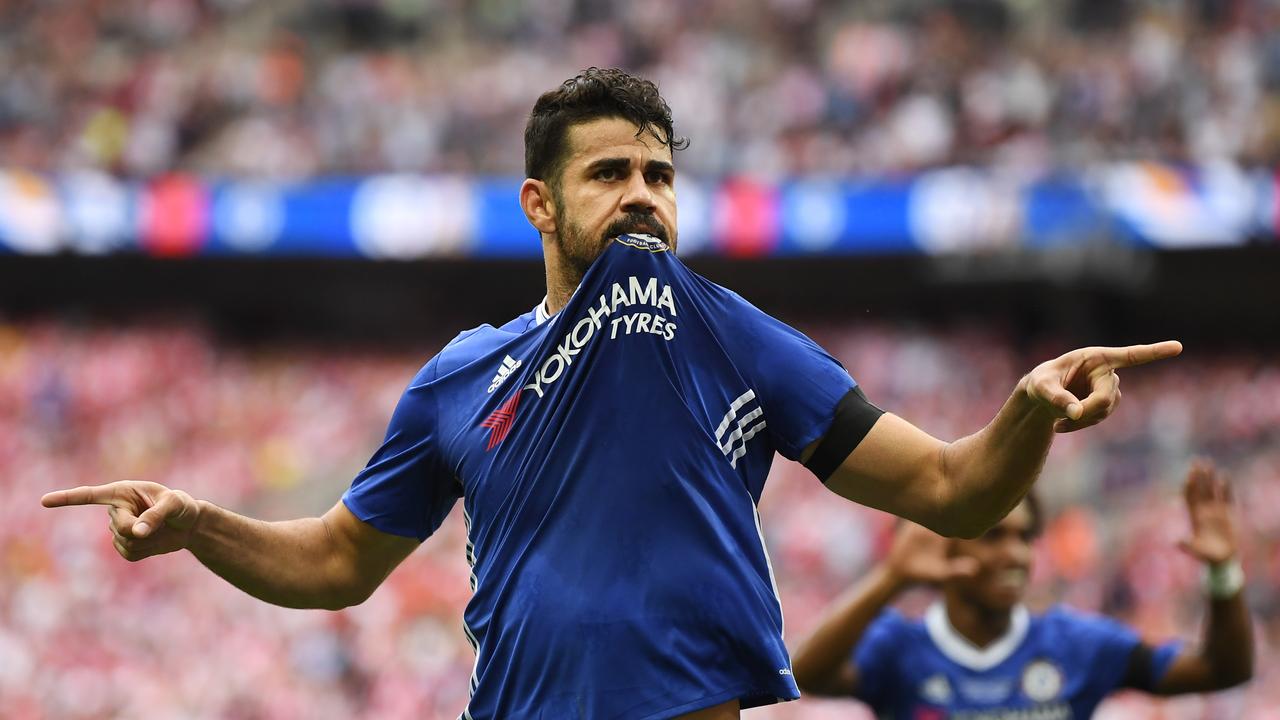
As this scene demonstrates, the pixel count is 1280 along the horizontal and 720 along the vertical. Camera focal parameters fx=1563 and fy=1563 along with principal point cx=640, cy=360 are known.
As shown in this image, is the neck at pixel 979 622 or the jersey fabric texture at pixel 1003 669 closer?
the jersey fabric texture at pixel 1003 669

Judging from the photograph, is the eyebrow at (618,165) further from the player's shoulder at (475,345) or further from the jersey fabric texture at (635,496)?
the player's shoulder at (475,345)

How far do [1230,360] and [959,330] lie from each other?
3154 mm

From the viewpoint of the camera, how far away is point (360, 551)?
11.3ft

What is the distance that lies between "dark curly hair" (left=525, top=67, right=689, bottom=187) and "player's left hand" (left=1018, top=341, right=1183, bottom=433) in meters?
0.87

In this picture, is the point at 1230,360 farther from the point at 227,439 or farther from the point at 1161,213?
the point at 227,439

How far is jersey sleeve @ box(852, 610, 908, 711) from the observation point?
5.17 meters

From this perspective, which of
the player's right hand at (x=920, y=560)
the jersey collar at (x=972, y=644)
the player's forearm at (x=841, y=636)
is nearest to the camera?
the player's right hand at (x=920, y=560)

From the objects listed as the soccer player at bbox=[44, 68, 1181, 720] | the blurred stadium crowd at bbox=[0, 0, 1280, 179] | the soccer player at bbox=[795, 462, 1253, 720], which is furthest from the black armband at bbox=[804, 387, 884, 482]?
the blurred stadium crowd at bbox=[0, 0, 1280, 179]

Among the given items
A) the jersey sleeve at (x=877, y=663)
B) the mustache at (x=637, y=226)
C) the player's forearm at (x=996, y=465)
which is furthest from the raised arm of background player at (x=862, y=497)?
the jersey sleeve at (x=877, y=663)

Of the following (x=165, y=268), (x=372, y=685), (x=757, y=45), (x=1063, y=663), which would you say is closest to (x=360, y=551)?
(x=1063, y=663)

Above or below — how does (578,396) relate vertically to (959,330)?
below

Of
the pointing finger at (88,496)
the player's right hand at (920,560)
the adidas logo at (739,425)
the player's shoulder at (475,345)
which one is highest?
the player's shoulder at (475,345)

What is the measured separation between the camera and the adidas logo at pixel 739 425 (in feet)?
9.51

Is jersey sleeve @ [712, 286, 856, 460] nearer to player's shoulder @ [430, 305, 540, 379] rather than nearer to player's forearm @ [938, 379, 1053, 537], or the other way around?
player's forearm @ [938, 379, 1053, 537]
